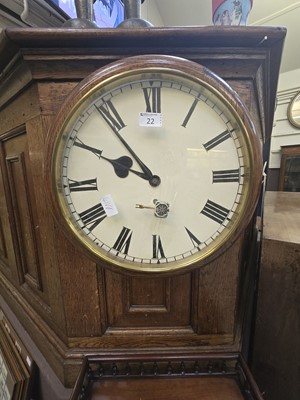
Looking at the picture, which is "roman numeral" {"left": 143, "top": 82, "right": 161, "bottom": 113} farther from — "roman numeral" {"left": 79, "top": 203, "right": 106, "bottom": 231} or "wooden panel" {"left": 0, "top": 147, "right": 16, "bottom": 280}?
"wooden panel" {"left": 0, "top": 147, "right": 16, "bottom": 280}

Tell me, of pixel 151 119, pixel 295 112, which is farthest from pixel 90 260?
pixel 295 112

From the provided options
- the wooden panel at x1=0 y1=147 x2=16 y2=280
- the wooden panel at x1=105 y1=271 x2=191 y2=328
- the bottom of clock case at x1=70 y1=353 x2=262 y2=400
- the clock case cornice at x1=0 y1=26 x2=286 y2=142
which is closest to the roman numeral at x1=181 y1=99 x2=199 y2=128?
the clock case cornice at x1=0 y1=26 x2=286 y2=142

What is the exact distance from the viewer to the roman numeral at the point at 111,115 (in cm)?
39

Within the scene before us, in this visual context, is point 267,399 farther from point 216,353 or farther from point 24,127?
point 24,127

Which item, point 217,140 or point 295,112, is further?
point 295,112

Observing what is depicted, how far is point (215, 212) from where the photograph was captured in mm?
414

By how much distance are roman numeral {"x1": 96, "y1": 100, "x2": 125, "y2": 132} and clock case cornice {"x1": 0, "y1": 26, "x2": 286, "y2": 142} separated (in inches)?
4.2

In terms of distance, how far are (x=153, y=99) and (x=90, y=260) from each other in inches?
15.5

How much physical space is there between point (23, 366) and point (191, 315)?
62cm

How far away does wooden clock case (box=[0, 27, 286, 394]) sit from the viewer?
388mm

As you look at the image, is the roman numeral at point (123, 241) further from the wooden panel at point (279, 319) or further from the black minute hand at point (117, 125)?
the wooden panel at point (279, 319)

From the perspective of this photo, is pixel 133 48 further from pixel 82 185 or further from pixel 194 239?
pixel 194 239

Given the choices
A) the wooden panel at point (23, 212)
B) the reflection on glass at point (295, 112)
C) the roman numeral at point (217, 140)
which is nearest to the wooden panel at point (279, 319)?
the roman numeral at point (217, 140)

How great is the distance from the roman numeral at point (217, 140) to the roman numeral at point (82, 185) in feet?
0.79
